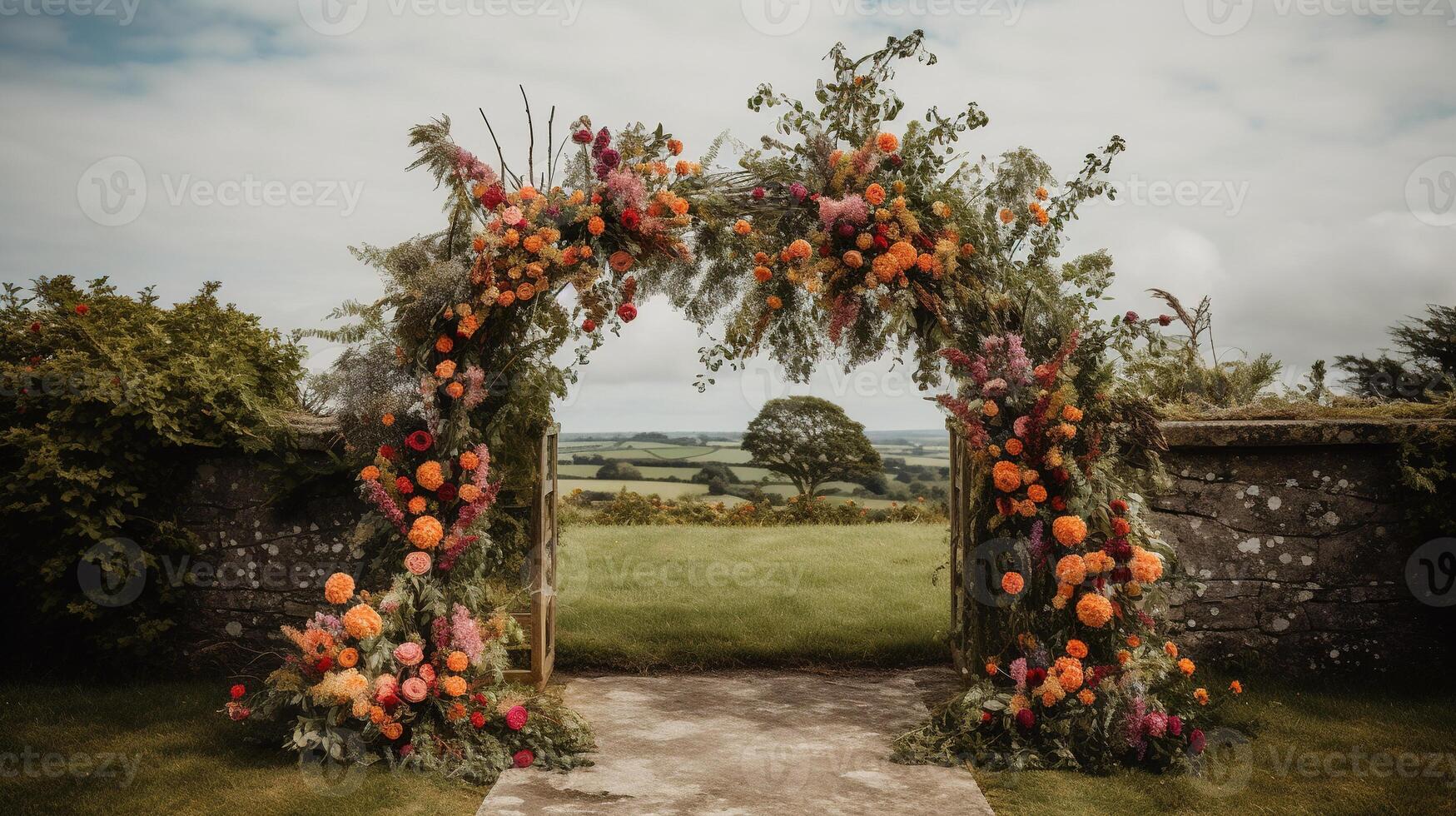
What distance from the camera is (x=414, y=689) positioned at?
4438 millimetres

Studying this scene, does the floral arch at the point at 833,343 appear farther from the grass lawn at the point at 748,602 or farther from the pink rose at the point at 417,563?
the grass lawn at the point at 748,602

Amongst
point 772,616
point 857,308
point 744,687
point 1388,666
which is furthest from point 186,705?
point 1388,666

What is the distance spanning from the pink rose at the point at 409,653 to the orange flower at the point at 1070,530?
3.18 m

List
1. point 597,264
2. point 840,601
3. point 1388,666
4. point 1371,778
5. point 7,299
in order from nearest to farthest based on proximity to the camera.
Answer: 1. point 1371,778
2. point 597,264
3. point 1388,666
4. point 7,299
5. point 840,601

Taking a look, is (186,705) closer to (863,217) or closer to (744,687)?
(744,687)

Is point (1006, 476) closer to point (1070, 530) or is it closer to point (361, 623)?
point (1070, 530)

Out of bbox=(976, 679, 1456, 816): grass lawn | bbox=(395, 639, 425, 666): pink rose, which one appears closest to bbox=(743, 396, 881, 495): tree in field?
bbox=(976, 679, 1456, 816): grass lawn

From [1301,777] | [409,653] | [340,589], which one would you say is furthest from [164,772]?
[1301,777]

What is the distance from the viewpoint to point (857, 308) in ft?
17.7

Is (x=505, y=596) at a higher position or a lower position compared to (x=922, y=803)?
higher

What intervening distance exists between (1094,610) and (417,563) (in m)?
3.34

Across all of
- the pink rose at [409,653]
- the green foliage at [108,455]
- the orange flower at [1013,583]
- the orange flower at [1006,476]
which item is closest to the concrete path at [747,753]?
the pink rose at [409,653]

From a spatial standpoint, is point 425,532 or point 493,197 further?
point 493,197

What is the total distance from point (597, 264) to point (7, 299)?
15.1 ft
